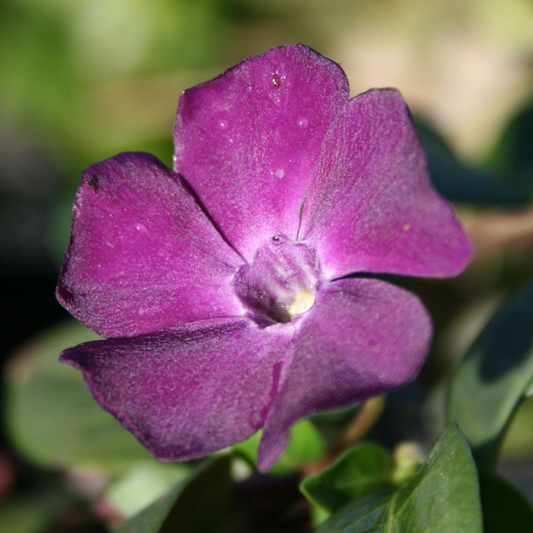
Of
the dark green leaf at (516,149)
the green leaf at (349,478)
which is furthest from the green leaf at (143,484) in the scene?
the dark green leaf at (516,149)

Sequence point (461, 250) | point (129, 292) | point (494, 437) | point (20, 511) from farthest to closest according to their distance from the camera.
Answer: point (20, 511) < point (494, 437) < point (129, 292) < point (461, 250)

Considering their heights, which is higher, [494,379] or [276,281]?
[276,281]

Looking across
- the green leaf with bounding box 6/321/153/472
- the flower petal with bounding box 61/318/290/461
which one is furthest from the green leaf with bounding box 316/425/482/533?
the green leaf with bounding box 6/321/153/472

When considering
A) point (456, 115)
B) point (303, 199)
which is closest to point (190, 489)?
point (303, 199)

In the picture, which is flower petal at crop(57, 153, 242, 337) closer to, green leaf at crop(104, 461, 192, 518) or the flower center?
the flower center

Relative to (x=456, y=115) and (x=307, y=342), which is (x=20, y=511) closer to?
(x=307, y=342)

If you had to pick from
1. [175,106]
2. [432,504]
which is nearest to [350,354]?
[432,504]

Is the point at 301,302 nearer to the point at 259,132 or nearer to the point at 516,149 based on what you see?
the point at 259,132
